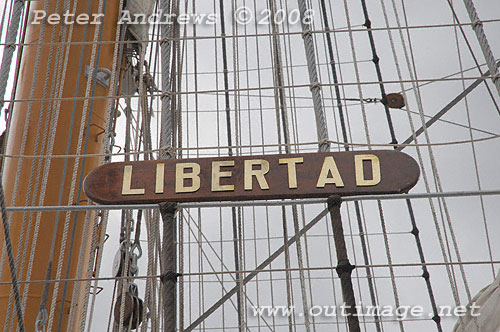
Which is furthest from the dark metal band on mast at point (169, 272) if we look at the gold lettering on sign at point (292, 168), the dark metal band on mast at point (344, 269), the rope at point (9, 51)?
the rope at point (9, 51)

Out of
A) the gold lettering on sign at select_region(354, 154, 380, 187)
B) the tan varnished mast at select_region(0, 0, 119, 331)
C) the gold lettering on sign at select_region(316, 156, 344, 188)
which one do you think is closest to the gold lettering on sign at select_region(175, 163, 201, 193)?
the gold lettering on sign at select_region(316, 156, 344, 188)

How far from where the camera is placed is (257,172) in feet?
6.29

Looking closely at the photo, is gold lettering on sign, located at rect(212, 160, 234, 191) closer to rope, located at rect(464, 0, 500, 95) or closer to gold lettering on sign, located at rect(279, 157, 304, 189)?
gold lettering on sign, located at rect(279, 157, 304, 189)

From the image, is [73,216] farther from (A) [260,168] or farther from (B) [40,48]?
(A) [260,168]

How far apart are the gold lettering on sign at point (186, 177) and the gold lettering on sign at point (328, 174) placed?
0.38m

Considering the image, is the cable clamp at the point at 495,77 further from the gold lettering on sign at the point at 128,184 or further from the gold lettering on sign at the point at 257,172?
the gold lettering on sign at the point at 128,184

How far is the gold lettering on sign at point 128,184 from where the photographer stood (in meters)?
1.92

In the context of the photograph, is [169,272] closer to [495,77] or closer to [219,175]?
[219,175]

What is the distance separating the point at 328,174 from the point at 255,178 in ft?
0.74

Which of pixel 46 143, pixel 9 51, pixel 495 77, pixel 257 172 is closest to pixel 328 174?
pixel 257 172

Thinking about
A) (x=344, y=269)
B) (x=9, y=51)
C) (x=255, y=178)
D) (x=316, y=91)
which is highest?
(x=9, y=51)

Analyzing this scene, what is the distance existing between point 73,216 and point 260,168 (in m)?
1.66

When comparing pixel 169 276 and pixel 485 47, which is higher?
pixel 485 47

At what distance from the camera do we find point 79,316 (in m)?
3.18
